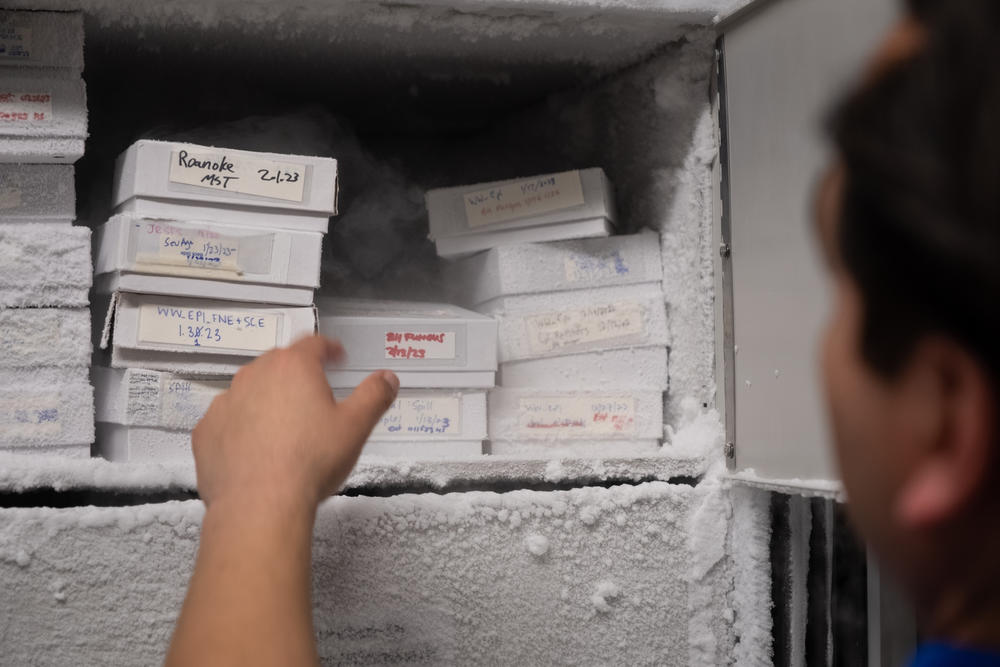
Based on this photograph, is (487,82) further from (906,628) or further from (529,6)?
(906,628)

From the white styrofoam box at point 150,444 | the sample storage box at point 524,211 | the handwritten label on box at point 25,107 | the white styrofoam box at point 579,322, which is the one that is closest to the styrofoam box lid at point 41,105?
the handwritten label on box at point 25,107

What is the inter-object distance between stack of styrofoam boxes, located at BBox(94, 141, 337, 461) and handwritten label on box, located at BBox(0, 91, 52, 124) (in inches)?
3.6

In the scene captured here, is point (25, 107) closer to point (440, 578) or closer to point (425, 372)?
point (425, 372)

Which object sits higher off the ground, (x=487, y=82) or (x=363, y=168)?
(x=487, y=82)

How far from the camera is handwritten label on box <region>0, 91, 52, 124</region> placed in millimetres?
973

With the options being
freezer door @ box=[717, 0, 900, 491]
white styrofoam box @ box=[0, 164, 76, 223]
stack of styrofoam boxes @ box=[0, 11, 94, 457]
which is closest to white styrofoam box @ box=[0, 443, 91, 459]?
stack of styrofoam boxes @ box=[0, 11, 94, 457]

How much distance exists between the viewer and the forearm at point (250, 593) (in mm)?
564

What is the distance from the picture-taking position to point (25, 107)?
978 mm

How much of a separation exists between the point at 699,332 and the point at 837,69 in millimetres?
360

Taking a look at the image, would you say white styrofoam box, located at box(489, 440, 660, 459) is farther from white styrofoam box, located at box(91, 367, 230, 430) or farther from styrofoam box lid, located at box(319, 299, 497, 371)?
white styrofoam box, located at box(91, 367, 230, 430)

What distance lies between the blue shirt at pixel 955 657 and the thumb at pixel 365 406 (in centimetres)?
45

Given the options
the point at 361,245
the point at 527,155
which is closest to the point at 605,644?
the point at 361,245

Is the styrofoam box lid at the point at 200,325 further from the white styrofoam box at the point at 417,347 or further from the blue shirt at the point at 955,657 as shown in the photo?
the blue shirt at the point at 955,657

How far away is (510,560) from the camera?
1.01 meters
